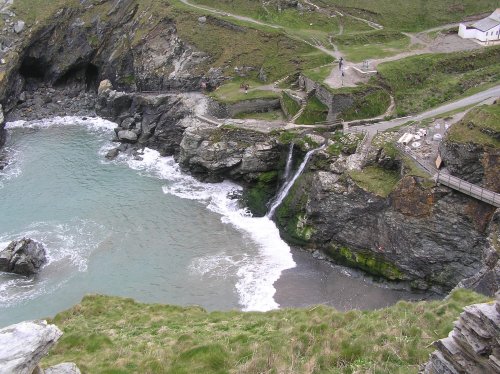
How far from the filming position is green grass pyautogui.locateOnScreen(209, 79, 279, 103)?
5650 cm

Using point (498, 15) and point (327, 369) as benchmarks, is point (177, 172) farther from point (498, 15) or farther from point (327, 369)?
point (498, 15)

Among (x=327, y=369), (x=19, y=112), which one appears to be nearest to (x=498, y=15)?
(x=327, y=369)

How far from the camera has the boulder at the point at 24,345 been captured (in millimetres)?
12055

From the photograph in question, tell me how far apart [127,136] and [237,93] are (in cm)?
1464

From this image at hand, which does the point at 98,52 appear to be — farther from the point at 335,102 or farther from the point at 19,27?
the point at 335,102

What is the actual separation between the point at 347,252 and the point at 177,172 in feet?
73.9

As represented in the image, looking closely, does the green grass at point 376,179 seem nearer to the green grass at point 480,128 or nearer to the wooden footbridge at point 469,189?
the wooden footbridge at point 469,189

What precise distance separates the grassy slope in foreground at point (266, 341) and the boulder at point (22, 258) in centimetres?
1378

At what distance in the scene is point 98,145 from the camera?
2398 inches

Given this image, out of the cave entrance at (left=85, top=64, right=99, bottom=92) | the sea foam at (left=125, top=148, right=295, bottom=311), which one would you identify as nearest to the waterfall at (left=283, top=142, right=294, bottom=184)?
the sea foam at (left=125, top=148, right=295, bottom=311)

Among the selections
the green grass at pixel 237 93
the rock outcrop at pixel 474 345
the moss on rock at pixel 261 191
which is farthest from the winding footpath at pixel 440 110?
the rock outcrop at pixel 474 345

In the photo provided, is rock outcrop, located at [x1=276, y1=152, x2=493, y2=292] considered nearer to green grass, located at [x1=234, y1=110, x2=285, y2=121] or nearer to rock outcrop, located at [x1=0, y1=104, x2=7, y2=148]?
green grass, located at [x1=234, y1=110, x2=285, y2=121]

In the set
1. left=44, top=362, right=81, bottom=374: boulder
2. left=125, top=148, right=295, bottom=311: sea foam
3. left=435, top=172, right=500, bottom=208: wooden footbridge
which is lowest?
left=125, top=148, right=295, bottom=311: sea foam

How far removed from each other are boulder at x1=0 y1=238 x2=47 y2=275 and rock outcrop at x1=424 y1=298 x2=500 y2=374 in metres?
34.0
